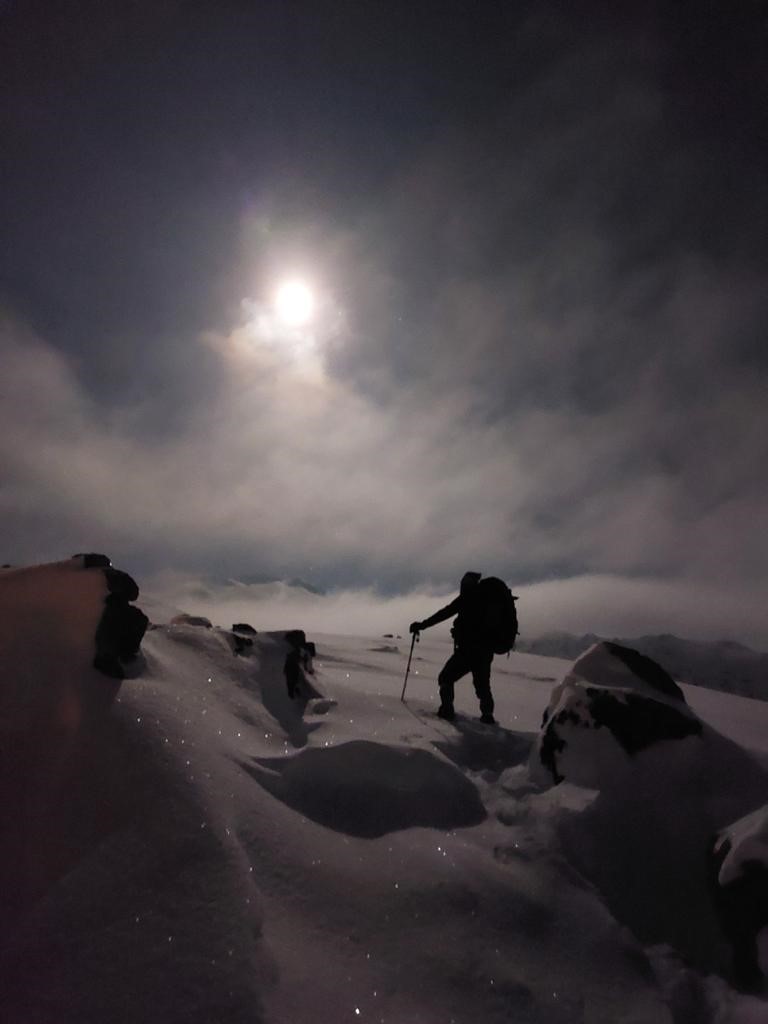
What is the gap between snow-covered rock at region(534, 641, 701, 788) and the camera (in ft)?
14.8

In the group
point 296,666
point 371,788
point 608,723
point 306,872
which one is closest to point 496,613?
point 608,723

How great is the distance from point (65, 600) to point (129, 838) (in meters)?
2.52

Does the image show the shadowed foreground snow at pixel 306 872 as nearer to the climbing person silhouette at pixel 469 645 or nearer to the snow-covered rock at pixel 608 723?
the snow-covered rock at pixel 608 723

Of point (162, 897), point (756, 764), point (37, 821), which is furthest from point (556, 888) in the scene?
point (37, 821)

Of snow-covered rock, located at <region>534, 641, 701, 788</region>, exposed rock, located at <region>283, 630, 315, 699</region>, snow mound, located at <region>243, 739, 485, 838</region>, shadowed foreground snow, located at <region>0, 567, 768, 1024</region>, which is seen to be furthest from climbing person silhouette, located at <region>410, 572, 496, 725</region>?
snow mound, located at <region>243, 739, 485, 838</region>

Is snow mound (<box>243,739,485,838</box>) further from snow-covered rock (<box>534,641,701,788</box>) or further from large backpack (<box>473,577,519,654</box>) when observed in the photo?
large backpack (<box>473,577,519,654</box>)

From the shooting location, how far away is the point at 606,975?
278cm

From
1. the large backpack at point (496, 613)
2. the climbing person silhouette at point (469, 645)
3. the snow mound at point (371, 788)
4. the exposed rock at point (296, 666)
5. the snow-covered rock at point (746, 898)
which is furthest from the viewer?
the large backpack at point (496, 613)

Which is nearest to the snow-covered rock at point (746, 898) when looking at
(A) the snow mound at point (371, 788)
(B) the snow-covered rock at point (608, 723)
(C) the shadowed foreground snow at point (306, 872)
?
(C) the shadowed foreground snow at point (306, 872)

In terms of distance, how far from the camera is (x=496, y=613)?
7812mm

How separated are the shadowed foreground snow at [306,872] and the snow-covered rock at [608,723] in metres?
0.20

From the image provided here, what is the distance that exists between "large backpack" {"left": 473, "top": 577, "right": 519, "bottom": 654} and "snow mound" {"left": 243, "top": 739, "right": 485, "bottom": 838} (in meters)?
3.20

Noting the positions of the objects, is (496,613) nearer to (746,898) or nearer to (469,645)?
(469,645)

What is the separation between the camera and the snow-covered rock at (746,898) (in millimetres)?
2842
